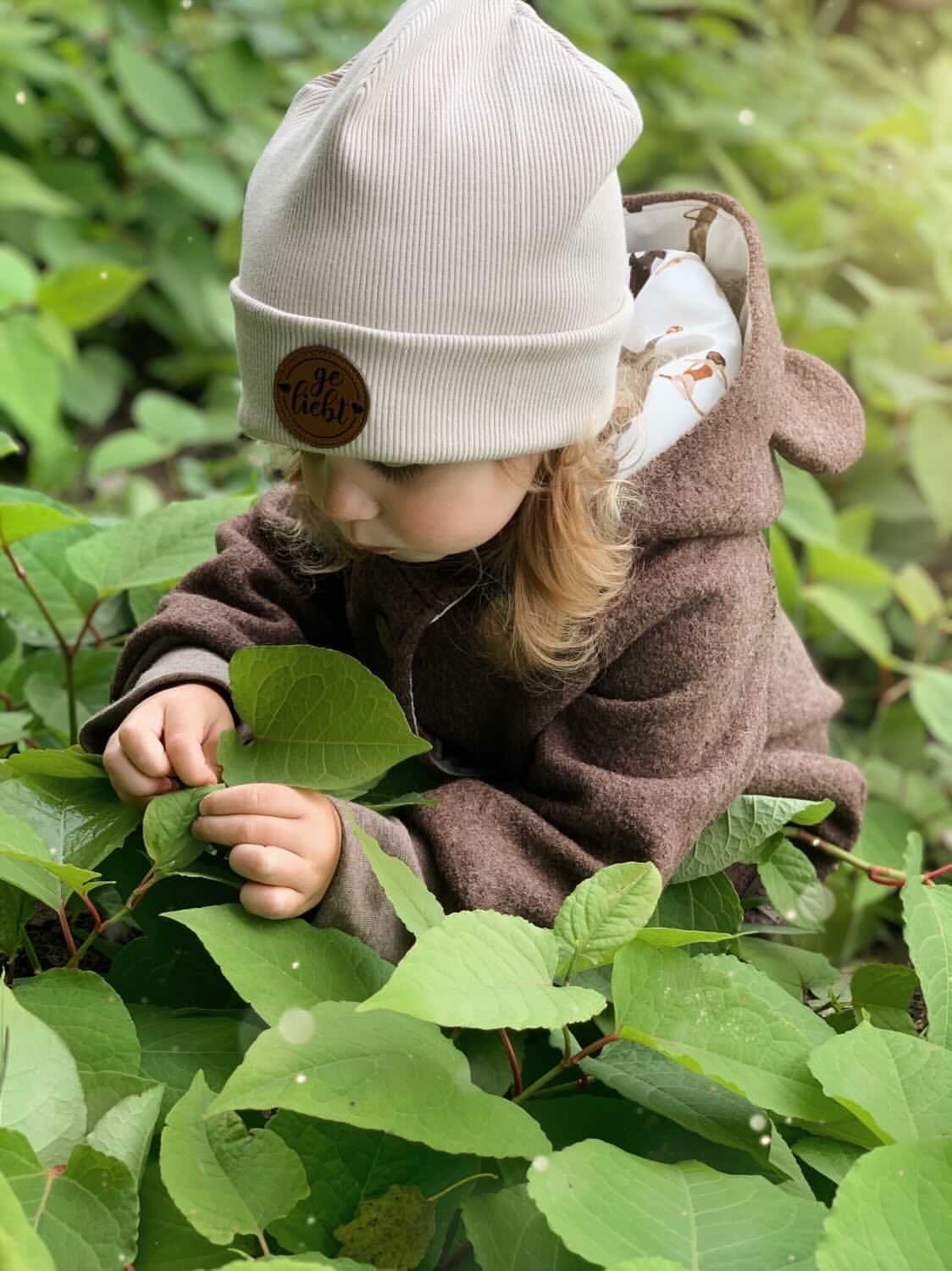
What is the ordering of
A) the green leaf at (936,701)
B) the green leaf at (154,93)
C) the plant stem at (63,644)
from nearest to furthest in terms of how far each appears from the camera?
the plant stem at (63,644) < the green leaf at (936,701) < the green leaf at (154,93)

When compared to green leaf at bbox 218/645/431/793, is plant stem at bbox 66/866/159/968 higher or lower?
lower

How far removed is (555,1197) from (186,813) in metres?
0.31

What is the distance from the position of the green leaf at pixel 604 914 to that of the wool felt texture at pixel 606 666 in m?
0.15

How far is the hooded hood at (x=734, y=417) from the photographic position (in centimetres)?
94

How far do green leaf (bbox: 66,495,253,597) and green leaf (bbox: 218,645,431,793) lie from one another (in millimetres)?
289

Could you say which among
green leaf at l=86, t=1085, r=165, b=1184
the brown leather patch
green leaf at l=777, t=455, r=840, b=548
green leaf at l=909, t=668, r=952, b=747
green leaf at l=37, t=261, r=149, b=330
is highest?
the brown leather patch

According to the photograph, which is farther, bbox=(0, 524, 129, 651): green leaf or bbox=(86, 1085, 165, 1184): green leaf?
bbox=(0, 524, 129, 651): green leaf

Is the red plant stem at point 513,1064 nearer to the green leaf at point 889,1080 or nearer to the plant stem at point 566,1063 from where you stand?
the plant stem at point 566,1063

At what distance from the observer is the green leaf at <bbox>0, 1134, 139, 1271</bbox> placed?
580 millimetres

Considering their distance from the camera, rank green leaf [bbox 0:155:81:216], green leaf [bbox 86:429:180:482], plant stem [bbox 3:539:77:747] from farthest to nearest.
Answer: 1. green leaf [bbox 0:155:81:216]
2. green leaf [bbox 86:429:180:482]
3. plant stem [bbox 3:539:77:747]

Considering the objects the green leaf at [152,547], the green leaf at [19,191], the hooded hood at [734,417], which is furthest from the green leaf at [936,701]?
the green leaf at [19,191]

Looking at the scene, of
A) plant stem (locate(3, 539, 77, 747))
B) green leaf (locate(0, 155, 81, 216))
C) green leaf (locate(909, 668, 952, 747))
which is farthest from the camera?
green leaf (locate(0, 155, 81, 216))

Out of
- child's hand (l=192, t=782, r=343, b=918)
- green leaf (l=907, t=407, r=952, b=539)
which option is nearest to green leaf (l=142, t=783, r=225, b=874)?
child's hand (l=192, t=782, r=343, b=918)

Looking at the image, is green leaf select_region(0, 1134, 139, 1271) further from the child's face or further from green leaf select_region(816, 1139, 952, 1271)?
the child's face
